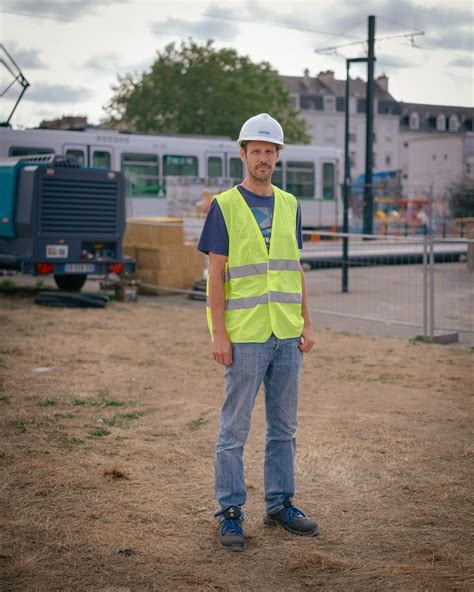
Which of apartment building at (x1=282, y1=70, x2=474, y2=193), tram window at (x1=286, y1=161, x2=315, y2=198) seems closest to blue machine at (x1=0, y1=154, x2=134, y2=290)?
tram window at (x1=286, y1=161, x2=315, y2=198)

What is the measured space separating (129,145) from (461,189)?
55.8ft

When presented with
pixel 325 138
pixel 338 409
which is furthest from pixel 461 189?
pixel 325 138

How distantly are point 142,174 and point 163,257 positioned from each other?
1040 cm

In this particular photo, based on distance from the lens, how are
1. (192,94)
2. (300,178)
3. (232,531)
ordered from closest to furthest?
(232,531) < (300,178) < (192,94)

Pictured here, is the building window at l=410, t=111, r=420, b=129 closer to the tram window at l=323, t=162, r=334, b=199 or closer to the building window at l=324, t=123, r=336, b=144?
the building window at l=324, t=123, r=336, b=144

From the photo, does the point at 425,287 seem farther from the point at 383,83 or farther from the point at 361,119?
the point at 383,83

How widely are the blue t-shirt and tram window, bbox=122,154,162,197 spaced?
22.2 m

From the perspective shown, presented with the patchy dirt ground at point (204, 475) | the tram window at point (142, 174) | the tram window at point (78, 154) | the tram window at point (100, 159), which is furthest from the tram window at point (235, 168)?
the patchy dirt ground at point (204, 475)

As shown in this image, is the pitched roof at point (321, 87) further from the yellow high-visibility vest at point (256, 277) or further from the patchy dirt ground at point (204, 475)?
the yellow high-visibility vest at point (256, 277)

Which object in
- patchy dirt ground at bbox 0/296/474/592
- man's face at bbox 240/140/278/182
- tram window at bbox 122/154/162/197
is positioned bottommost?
patchy dirt ground at bbox 0/296/474/592

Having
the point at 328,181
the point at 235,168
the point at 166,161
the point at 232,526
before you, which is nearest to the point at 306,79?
the point at 328,181

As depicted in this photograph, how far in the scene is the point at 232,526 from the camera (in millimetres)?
4875

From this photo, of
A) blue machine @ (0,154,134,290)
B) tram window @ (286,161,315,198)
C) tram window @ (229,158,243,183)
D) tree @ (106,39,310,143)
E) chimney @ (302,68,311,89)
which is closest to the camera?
blue machine @ (0,154,134,290)

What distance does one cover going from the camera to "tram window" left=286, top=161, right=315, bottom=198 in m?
30.9
